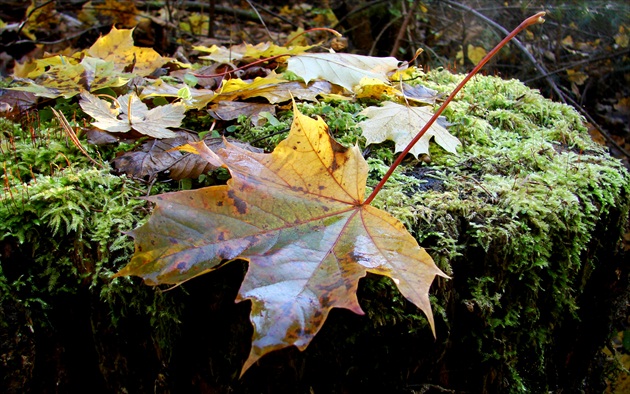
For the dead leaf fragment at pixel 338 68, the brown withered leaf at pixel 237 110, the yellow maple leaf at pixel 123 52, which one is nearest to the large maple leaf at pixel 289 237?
the brown withered leaf at pixel 237 110

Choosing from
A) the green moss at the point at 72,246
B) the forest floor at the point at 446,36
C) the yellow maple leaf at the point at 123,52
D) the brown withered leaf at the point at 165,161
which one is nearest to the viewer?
the green moss at the point at 72,246

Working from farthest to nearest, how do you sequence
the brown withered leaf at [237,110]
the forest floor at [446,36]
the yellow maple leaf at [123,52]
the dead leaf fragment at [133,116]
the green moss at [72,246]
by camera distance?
the forest floor at [446,36] → the yellow maple leaf at [123,52] → the brown withered leaf at [237,110] → the dead leaf fragment at [133,116] → the green moss at [72,246]

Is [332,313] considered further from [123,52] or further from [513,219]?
[123,52]

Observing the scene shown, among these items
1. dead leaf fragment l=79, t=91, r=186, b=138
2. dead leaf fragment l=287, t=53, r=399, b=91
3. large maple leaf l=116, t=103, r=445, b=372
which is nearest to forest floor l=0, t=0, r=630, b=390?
dead leaf fragment l=287, t=53, r=399, b=91

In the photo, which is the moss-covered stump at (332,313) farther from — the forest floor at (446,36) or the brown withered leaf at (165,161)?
the forest floor at (446,36)

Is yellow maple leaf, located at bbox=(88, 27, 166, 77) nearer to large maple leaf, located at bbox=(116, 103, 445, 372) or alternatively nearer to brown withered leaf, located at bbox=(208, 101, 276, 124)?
brown withered leaf, located at bbox=(208, 101, 276, 124)

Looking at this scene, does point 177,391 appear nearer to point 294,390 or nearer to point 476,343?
point 294,390

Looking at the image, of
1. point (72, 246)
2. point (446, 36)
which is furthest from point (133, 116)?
point (446, 36)
